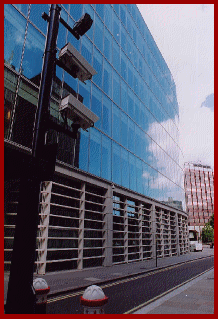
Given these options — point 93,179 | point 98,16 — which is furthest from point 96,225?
point 98,16

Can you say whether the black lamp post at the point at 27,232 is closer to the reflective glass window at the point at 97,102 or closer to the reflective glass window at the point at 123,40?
the reflective glass window at the point at 97,102

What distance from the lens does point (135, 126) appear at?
26.9 metres

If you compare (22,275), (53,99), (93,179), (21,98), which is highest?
(53,99)

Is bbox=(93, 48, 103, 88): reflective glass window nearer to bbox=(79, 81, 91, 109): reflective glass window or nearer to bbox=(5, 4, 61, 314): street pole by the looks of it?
bbox=(79, 81, 91, 109): reflective glass window

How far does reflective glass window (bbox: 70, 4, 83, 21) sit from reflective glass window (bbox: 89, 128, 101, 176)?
28.1ft

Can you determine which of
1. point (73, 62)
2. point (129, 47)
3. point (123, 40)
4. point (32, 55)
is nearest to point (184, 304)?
point (73, 62)

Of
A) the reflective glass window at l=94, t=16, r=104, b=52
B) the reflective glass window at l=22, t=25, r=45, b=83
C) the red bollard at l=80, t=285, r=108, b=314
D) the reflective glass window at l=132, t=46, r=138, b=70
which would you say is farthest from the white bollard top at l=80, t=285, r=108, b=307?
the reflective glass window at l=132, t=46, r=138, b=70

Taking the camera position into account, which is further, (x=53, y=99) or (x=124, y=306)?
(x=53, y=99)

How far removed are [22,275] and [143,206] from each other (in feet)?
84.2

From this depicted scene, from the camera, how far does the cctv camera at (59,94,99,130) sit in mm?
3949

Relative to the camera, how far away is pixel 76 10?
59.9ft

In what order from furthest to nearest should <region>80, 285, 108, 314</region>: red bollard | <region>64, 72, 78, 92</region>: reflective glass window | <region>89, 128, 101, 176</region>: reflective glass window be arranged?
<region>89, 128, 101, 176</region>: reflective glass window
<region>64, 72, 78, 92</region>: reflective glass window
<region>80, 285, 108, 314</region>: red bollard

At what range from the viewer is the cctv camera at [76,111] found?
395cm

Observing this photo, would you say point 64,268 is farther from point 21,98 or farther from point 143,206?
point 143,206
